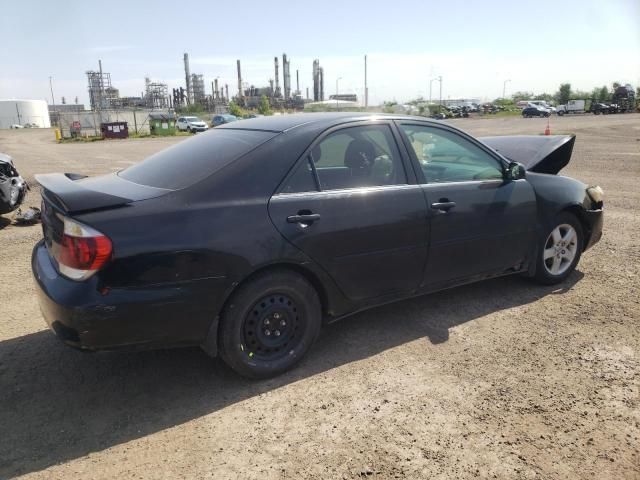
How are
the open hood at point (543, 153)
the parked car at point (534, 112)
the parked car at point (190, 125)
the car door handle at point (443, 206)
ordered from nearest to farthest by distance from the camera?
the car door handle at point (443, 206)
the open hood at point (543, 153)
the parked car at point (190, 125)
the parked car at point (534, 112)

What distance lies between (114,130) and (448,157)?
40.1 metres

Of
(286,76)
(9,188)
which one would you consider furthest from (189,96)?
(9,188)

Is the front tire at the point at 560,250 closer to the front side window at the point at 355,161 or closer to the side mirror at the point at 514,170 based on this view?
the side mirror at the point at 514,170

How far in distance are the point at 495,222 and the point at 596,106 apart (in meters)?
59.9

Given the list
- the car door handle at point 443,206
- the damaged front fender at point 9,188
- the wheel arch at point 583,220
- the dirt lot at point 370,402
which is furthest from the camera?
the damaged front fender at point 9,188

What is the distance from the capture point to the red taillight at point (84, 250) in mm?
2645

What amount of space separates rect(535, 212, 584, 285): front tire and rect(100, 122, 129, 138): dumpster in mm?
40091

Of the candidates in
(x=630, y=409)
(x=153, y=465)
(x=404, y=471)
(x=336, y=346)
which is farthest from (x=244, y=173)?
(x=630, y=409)

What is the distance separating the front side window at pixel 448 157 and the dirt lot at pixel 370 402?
3.68 feet

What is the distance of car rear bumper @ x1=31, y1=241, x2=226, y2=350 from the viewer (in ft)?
8.71

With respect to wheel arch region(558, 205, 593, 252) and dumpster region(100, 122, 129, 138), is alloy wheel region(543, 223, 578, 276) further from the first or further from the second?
dumpster region(100, 122, 129, 138)

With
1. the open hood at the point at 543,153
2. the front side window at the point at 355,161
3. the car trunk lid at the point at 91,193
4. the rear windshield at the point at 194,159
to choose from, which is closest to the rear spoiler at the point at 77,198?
the car trunk lid at the point at 91,193

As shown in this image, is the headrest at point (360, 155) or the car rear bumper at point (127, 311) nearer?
the car rear bumper at point (127, 311)

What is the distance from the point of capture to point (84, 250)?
265 centimetres
